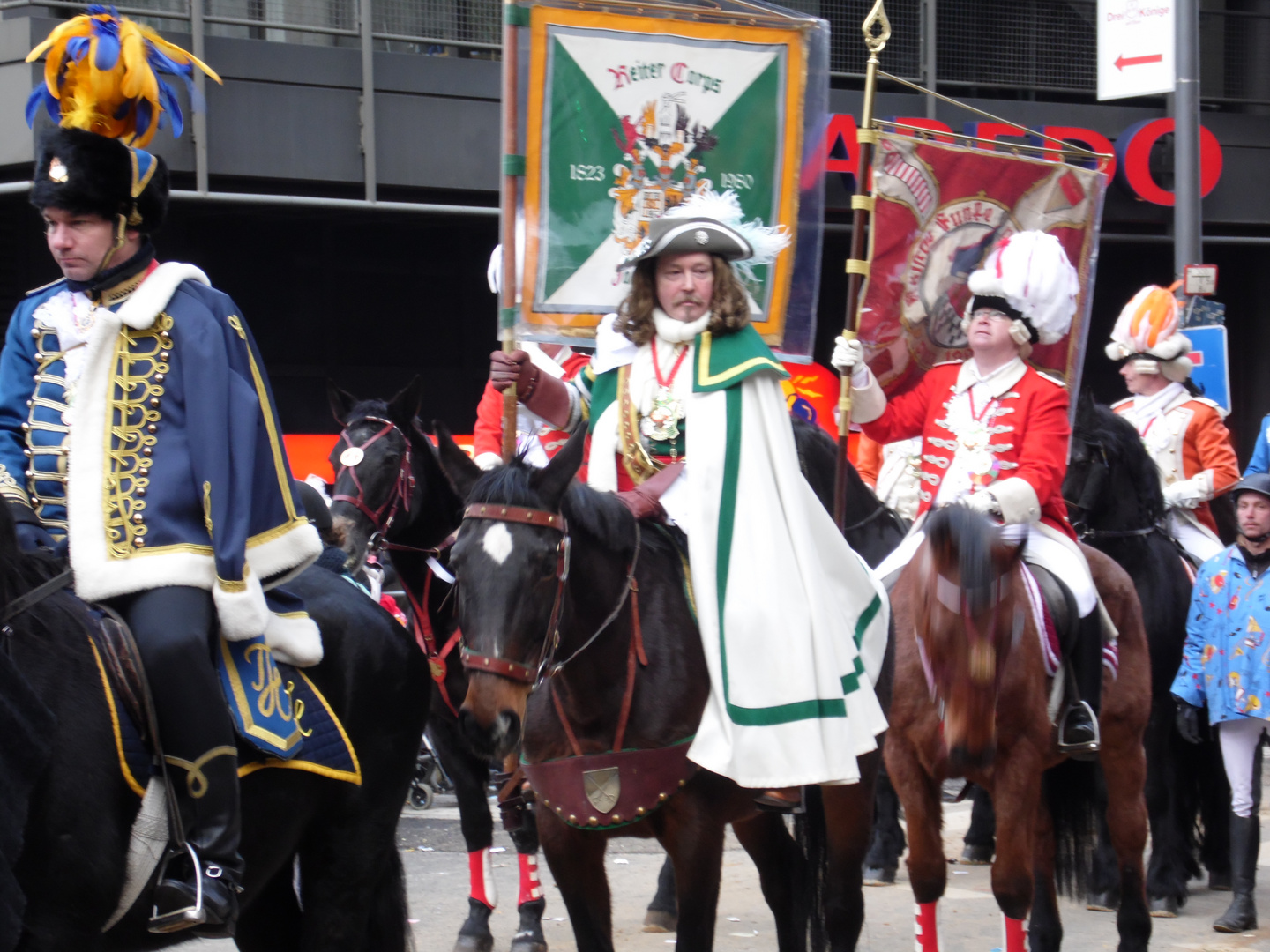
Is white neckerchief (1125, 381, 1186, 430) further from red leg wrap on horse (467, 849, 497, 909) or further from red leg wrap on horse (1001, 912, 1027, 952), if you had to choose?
red leg wrap on horse (467, 849, 497, 909)

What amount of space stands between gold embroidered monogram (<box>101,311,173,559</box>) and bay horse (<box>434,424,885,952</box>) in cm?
84

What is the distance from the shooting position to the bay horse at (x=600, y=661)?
3.99 metres

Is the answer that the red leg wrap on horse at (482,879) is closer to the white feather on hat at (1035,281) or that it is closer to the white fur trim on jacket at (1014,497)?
the white fur trim on jacket at (1014,497)

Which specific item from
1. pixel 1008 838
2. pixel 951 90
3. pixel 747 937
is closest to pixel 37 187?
pixel 1008 838

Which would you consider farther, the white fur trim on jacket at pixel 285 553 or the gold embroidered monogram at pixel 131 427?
the white fur trim on jacket at pixel 285 553

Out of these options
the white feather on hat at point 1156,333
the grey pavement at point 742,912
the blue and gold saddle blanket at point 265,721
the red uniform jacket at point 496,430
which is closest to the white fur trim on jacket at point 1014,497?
the grey pavement at point 742,912

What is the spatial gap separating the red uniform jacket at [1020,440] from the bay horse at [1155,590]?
1412mm

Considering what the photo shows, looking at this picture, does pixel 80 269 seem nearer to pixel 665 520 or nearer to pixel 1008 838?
pixel 665 520

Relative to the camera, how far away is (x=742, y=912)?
723 centimetres

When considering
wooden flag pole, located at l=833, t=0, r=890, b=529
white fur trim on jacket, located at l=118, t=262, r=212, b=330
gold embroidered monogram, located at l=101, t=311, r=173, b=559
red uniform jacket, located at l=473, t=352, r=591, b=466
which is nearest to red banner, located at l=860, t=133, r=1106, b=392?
wooden flag pole, located at l=833, t=0, r=890, b=529

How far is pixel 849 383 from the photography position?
19.5 ft

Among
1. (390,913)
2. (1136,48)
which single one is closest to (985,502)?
(390,913)

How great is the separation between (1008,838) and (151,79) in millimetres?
3873

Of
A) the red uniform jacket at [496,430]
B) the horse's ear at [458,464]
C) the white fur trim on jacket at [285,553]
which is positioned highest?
the red uniform jacket at [496,430]
